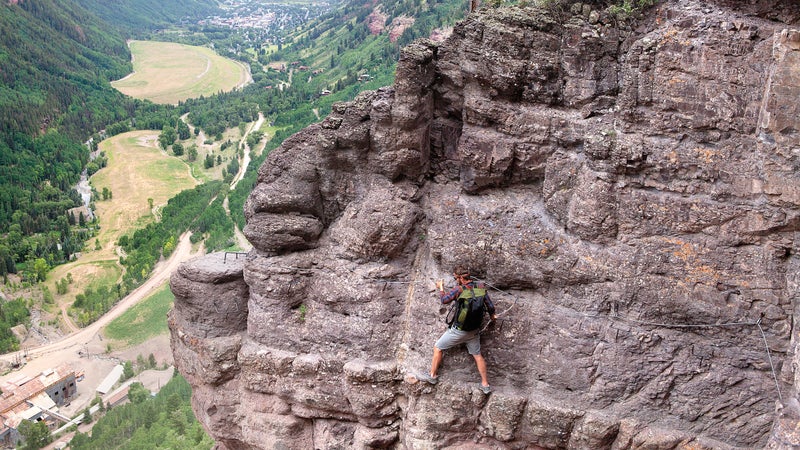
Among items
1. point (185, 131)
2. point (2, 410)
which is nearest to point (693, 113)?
point (2, 410)

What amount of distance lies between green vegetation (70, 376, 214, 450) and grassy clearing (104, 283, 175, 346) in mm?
8434

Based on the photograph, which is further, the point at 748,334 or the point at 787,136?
the point at 748,334

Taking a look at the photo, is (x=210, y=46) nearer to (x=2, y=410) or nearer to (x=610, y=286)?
(x=2, y=410)

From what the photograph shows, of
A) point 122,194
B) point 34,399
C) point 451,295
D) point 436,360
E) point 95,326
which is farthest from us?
point 122,194

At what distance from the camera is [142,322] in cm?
5741

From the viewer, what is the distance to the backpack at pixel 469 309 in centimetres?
1315

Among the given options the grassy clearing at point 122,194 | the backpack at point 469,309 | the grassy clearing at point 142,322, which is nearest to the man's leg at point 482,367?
the backpack at point 469,309

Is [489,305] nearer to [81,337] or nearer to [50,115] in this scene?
[81,337]

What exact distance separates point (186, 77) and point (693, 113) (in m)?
134

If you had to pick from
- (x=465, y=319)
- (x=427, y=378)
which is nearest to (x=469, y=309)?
(x=465, y=319)

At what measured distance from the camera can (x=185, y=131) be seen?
325 ft

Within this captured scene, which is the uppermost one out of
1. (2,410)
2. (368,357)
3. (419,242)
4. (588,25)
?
(588,25)

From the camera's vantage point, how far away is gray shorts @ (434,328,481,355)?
13.5 meters

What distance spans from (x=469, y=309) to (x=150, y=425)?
97.3ft
